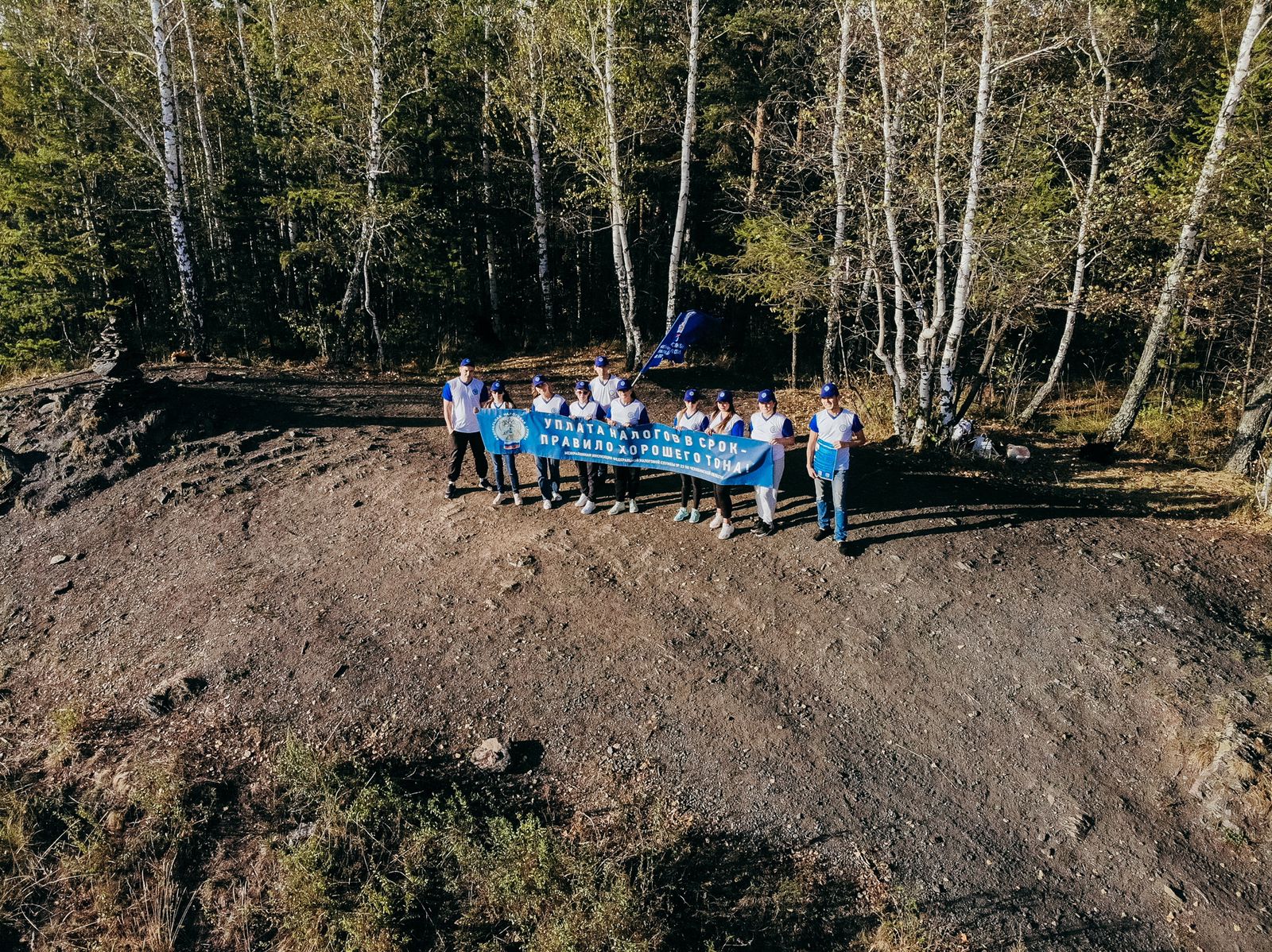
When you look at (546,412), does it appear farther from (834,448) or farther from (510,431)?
(834,448)

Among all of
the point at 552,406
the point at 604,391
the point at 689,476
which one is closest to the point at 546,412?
the point at 552,406

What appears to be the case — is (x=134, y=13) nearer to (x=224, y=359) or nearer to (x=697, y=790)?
(x=224, y=359)

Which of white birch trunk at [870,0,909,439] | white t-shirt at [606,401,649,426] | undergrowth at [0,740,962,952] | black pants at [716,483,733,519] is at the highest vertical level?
white birch trunk at [870,0,909,439]

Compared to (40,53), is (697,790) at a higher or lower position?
lower

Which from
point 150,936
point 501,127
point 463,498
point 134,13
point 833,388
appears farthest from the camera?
point 501,127

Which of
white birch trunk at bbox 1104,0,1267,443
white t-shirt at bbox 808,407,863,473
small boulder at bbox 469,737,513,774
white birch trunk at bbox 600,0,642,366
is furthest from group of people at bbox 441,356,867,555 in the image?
white birch trunk at bbox 600,0,642,366

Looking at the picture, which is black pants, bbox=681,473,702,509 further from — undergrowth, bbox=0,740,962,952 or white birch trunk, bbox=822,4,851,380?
white birch trunk, bbox=822,4,851,380

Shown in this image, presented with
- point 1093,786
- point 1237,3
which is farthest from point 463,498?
point 1237,3
